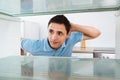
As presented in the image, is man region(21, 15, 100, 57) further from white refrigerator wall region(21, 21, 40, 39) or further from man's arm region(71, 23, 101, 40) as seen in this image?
Answer: white refrigerator wall region(21, 21, 40, 39)

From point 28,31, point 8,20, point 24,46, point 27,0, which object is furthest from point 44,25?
point 27,0

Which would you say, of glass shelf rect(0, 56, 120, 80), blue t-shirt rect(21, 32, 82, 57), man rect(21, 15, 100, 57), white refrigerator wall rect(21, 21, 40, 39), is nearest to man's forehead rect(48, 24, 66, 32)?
man rect(21, 15, 100, 57)

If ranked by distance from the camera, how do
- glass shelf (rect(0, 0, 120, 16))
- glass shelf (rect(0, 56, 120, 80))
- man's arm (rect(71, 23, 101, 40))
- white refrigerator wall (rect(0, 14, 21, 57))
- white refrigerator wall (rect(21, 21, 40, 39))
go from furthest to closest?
1. white refrigerator wall (rect(21, 21, 40, 39))
2. man's arm (rect(71, 23, 101, 40))
3. white refrigerator wall (rect(0, 14, 21, 57))
4. glass shelf (rect(0, 0, 120, 16))
5. glass shelf (rect(0, 56, 120, 80))

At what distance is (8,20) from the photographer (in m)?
0.78

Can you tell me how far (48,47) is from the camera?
113 cm

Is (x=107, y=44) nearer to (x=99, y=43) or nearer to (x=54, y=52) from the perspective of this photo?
(x=99, y=43)

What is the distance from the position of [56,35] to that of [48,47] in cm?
11

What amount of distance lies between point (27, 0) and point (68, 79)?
1.10 ft

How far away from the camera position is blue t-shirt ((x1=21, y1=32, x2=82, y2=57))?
111cm

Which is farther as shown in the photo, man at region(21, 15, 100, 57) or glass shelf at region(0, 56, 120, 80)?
man at region(21, 15, 100, 57)

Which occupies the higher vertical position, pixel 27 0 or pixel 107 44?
pixel 27 0

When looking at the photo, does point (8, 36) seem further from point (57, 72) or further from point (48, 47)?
point (57, 72)

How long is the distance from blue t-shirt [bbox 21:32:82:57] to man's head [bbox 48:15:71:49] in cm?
4

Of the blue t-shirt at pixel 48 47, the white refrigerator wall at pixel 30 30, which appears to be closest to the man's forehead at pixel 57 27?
the blue t-shirt at pixel 48 47
